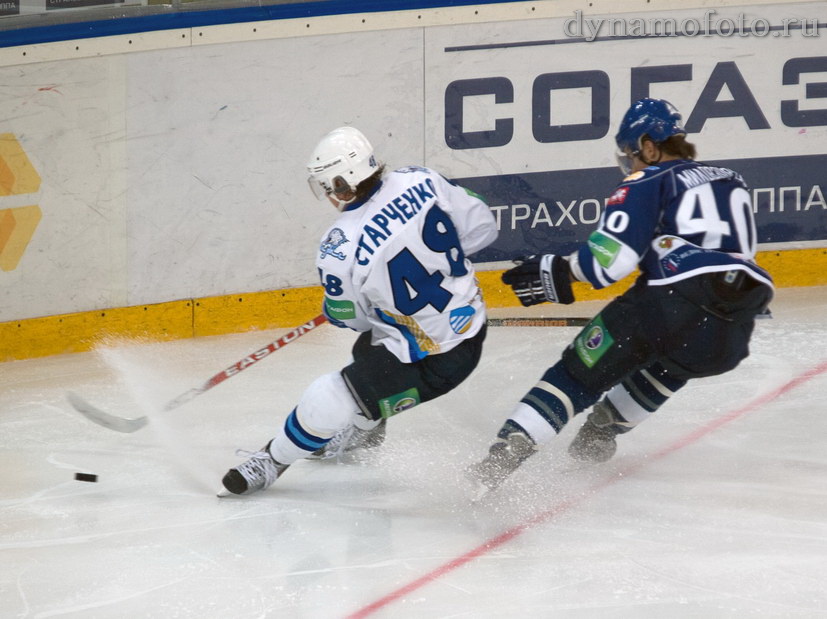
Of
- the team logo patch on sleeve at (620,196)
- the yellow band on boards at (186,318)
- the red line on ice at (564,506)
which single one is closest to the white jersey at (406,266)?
the team logo patch on sleeve at (620,196)

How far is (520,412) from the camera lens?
283 centimetres

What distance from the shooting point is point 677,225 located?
2.66 meters

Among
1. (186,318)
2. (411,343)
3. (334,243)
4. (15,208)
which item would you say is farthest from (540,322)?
(15,208)

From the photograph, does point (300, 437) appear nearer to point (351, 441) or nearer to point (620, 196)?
point (351, 441)

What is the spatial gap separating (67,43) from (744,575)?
328 cm

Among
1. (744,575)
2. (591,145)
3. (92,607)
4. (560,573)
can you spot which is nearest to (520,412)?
(560,573)

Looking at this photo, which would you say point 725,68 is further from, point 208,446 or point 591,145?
point 208,446

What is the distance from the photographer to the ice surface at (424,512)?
7.81 ft

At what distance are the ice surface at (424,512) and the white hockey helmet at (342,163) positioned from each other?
0.84m

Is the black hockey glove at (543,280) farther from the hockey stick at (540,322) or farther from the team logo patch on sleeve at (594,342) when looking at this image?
the hockey stick at (540,322)

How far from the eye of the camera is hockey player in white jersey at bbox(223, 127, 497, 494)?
2689mm

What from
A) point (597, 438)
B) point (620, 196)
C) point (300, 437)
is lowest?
point (597, 438)

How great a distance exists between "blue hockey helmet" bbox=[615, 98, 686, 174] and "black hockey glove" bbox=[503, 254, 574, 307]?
1.10ft

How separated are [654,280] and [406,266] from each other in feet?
1.99
